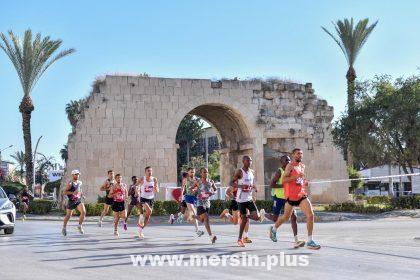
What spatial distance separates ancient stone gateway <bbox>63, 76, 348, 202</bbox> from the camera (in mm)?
27391

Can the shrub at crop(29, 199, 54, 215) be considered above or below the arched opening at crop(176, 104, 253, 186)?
below

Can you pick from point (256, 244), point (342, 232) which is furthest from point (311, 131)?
point (256, 244)

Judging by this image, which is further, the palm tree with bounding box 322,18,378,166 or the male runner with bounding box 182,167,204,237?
the palm tree with bounding box 322,18,378,166

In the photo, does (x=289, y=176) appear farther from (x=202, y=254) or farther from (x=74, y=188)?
(x=74, y=188)

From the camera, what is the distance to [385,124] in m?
25.7

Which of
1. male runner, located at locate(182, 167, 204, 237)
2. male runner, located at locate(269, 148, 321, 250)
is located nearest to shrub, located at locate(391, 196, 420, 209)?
male runner, located at locate(182, 167, 204, 237)

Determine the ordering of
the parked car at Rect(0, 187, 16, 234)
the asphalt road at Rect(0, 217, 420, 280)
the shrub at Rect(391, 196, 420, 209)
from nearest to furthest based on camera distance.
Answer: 1. the asphalt road at Rect(0, 217, 420, 280)
2. the parked car at Rect(0, 187, 16, 234)
3. the shrub at Rect(391, 196, 420, 209)

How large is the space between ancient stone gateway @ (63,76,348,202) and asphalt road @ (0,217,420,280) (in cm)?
1304

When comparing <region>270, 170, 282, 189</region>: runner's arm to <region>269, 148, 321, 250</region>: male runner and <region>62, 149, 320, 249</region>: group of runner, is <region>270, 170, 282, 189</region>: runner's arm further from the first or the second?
<region>269, 148, 321, 250</region>: male runner

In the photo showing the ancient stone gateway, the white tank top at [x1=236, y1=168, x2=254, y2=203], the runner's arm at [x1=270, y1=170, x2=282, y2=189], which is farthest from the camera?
the ancient stone gateway

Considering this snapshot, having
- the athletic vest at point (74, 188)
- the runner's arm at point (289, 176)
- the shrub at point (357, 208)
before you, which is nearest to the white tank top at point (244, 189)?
the runner's arm at point (289, 176)

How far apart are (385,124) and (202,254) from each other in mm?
17771

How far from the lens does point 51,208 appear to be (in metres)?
28.5

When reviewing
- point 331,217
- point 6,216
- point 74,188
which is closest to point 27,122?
point 331,217
